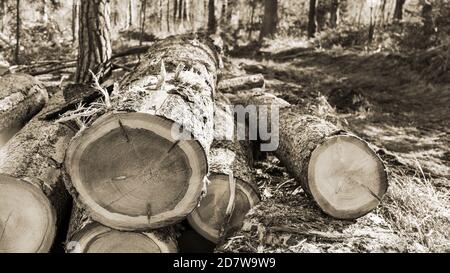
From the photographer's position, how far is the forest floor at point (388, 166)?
10.7ft

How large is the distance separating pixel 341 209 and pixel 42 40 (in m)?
15.8

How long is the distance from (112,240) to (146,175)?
1.79ft

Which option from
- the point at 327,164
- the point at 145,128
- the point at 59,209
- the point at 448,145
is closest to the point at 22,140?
the point at 59,209

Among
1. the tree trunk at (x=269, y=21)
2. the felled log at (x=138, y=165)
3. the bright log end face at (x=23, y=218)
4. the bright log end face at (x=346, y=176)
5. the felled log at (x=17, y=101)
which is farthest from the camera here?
the tree trunk at (x=269, y=21)

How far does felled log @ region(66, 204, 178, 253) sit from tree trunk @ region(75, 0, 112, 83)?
2992 millimetres

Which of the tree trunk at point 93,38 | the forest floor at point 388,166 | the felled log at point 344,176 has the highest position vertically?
the tree trunk at point 93,38

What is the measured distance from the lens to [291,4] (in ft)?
86.2

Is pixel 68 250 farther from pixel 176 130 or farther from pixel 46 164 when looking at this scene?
pixel 176 130

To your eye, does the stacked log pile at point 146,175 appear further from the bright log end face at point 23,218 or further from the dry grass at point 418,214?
the dry grass at point 418,214

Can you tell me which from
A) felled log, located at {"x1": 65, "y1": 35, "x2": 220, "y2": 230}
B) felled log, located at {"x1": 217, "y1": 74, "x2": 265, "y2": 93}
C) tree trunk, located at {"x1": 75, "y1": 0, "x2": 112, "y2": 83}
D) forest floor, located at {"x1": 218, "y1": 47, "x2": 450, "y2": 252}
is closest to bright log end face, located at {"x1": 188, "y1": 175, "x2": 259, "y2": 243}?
forest floor, located at {"x1": 218, "y1": 47, "x2": 450, "y2": 252}

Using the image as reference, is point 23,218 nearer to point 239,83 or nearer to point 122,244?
point 122,244

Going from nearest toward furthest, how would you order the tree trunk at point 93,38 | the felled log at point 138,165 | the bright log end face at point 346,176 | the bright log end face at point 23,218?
1. the felled log at point 138,165
2. the bright log end face at point 23,218
3. the bright log end face at point 346,176
4. the tree trunk at point 93,38

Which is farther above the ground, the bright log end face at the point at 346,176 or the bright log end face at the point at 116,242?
the bright log end face at the point at 346,176

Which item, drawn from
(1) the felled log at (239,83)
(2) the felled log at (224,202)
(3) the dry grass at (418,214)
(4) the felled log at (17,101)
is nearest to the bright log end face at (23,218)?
(2) the felled log at (224,202)
